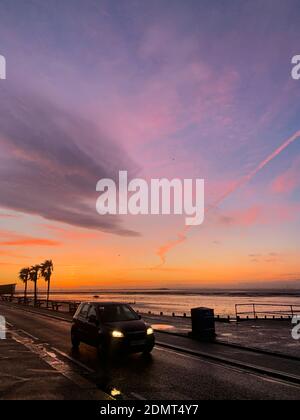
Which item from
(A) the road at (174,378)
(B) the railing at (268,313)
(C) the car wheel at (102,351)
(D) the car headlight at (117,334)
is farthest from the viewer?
(B) the railing at (268,313)

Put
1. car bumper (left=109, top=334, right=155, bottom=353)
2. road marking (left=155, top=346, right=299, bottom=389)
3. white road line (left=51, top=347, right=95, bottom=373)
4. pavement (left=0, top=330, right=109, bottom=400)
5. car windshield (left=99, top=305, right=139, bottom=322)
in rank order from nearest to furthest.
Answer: pavement (left=0, top=330, right=109, bottom=400) → road marking (left=155, top=346, right=299, bottom=389) → white road line (left=51, top=347, right=95, bottom=373) → car bumper (left=109, top=334, right=155, bottom=353) → car windshield (left=99, top=305, right=139, bottom=322)

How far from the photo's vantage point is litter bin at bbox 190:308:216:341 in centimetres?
1602

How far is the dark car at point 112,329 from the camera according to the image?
11.0 meters

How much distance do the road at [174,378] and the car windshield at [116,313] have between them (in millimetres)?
1230

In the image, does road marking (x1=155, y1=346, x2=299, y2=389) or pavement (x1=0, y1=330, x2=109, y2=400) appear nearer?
pavement (x1=0, y1=330, x2=109, y2=400)

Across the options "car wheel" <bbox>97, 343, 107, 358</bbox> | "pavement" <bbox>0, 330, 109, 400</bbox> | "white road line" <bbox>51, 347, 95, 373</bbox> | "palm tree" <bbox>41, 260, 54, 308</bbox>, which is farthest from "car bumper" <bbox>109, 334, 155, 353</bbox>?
"palm tree" <bbox>41, 260, 54, 308</bbox>

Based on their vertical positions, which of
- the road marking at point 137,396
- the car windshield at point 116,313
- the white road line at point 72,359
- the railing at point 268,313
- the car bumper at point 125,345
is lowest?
the railing at point 268,313

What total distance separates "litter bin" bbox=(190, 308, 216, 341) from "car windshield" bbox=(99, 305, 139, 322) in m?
4.56

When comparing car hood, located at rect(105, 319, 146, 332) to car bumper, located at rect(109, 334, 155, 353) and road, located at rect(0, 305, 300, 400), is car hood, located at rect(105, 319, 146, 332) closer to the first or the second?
car bumper, located at rect(109, 334, 155, 353)

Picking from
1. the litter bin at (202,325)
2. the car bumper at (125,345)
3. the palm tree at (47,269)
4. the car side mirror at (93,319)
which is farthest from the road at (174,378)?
the palm tree at (47,269)

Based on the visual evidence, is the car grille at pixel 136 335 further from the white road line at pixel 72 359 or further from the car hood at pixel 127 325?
the white road line at pixel 72 359
